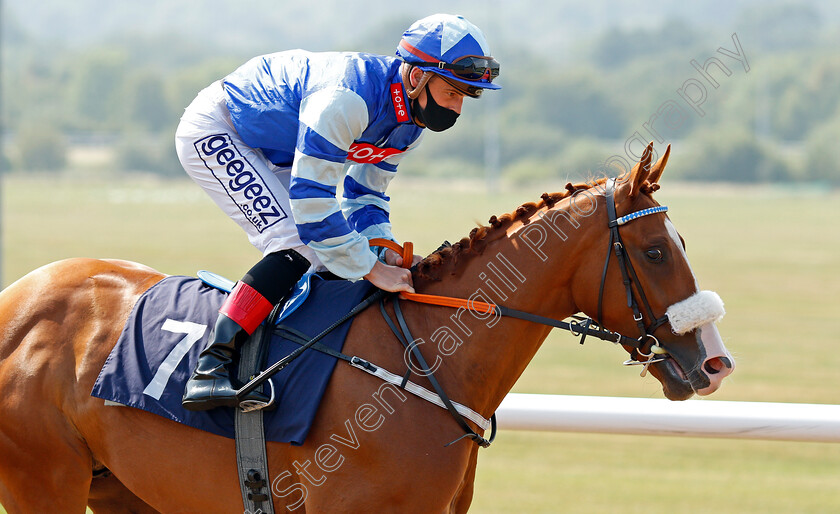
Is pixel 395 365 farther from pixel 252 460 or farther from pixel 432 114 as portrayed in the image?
pixel 432 114

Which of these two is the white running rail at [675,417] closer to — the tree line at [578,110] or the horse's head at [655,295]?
the horse's head at [655,295]

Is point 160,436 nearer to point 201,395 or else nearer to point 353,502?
point 201,395

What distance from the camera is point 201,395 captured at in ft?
9.39

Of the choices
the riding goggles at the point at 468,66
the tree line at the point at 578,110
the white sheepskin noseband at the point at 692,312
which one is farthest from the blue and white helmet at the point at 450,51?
the tree line at the point at 578,110

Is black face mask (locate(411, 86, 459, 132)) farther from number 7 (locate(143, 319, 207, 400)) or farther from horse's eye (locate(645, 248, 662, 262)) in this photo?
number 7 (locate(143, 319, 207, 400))

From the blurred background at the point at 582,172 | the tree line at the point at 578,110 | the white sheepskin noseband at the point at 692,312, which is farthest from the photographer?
the tree line at the point at 578,110

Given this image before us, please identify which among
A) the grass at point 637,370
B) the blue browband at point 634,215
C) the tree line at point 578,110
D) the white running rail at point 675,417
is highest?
the blue browband at point 634,215

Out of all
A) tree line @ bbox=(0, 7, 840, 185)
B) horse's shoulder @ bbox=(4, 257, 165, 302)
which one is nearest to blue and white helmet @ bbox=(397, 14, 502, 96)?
horse's shoulder @ bbox=(4, 257, 165, 302)

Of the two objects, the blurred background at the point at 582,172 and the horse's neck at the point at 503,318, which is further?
the blurred background at the point at 582,172

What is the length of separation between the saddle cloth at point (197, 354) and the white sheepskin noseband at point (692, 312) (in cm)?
98

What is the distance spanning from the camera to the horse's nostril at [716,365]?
2.79 m

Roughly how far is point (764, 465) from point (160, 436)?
5877 millimetres

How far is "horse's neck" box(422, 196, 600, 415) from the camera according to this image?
9.64 ft

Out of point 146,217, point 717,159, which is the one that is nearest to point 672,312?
point 146,217
